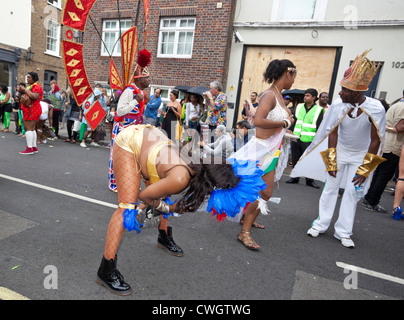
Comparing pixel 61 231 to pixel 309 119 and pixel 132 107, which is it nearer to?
pixel 132 107

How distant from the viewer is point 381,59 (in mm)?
8648

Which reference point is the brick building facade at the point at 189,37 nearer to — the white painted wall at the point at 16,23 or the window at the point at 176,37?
the window at the point at 176,37

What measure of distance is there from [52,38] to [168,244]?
20.8 metres

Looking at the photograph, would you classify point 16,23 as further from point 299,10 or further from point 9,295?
point 9,295

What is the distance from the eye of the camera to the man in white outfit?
3107 millimetres

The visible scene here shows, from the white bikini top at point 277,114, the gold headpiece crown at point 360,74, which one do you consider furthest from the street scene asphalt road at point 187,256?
the gold headpiece crown at point 360,74

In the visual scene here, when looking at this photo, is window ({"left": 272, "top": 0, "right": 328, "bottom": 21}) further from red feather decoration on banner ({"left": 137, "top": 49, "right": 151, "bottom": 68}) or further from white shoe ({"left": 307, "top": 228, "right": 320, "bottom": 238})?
white shoe ({"left": 307, "top": 228, "right": 320, "bottom": 238})

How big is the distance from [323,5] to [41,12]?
57.5ft

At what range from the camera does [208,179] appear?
195 centimetres

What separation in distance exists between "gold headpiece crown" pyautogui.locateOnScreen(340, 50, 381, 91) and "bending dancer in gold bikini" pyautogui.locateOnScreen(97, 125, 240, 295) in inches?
81.3

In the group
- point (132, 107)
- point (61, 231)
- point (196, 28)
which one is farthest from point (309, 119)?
point (196, 28)

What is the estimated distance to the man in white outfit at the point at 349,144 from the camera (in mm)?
3107

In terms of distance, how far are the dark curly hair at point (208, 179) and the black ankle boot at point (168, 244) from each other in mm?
982

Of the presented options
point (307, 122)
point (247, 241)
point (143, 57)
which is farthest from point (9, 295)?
point (307, 122)
